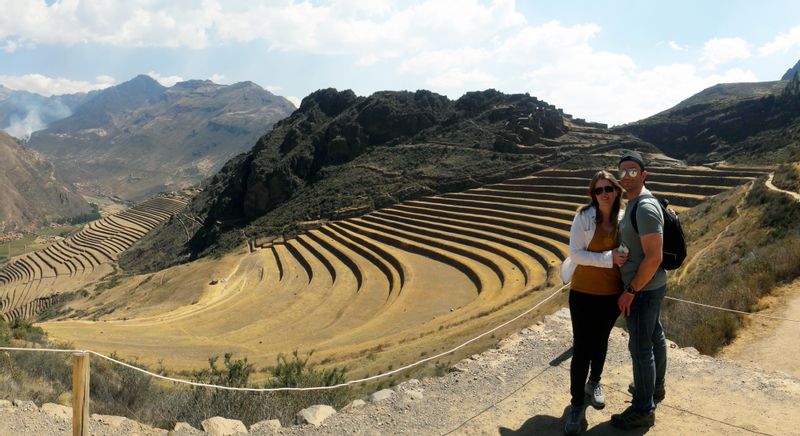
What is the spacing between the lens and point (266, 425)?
4.46 m

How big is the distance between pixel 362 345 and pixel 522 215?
17.0m

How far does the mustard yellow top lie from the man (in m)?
0.07

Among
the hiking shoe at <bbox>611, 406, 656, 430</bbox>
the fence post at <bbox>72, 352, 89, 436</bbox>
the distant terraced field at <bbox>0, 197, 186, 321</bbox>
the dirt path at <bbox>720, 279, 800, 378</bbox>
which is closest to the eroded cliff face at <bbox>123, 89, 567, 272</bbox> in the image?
the distant terraced field at <bbox>0, 197, 186, 321</bbox>

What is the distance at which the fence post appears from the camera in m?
3.79

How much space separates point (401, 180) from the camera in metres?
45.0

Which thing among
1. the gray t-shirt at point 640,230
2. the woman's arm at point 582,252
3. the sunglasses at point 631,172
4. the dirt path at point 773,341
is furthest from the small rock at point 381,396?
the dirt path at point 773,341

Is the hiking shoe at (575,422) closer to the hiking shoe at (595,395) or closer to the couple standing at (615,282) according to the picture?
the couple standing at (615,282)

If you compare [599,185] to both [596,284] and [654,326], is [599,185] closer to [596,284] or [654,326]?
[596,284]

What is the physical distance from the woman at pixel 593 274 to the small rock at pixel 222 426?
120 inches

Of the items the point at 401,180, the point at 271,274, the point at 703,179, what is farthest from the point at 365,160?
the point at 703,179

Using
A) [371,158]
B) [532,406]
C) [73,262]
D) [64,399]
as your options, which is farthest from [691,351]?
[73,262]

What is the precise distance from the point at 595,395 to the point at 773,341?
386cm

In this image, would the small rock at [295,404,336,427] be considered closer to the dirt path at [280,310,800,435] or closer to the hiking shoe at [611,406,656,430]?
the dirt path at [280,310,800,435]

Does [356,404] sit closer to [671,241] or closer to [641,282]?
[641,282]
